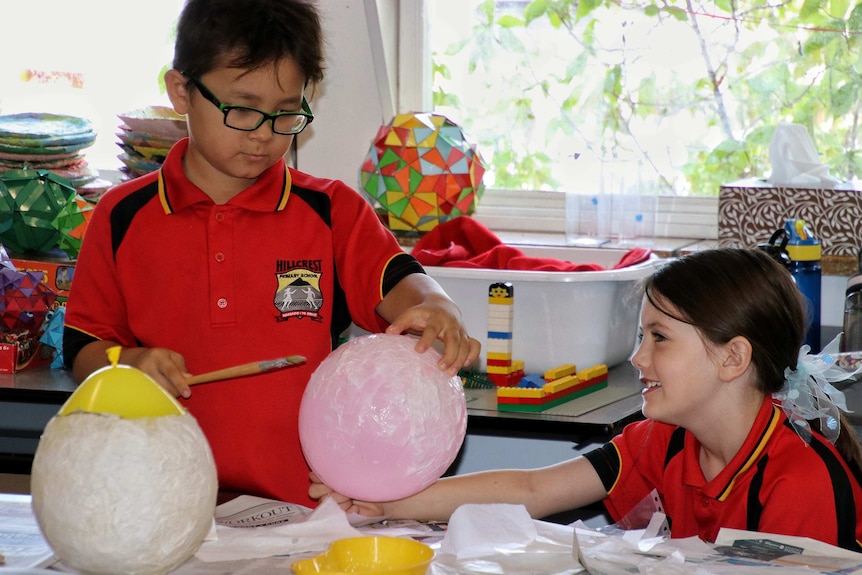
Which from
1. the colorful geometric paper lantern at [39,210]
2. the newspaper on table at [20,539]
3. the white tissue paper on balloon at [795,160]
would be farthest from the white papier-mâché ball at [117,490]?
the white tissue paper on balloon at [795,160]

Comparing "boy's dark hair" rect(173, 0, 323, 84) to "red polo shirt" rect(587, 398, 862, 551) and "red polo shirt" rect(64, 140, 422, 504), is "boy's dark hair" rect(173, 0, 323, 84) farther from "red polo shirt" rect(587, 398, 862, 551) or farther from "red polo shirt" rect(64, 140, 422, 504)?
"red polo shirt" rect(587, 398, 862, 551)

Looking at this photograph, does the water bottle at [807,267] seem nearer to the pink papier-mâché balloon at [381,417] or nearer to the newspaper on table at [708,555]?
the newspaper on table at [708,555]

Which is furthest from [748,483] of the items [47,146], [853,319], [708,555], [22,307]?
[47,146]

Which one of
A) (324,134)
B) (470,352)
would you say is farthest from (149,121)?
(470,352)

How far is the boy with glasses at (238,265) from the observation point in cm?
129

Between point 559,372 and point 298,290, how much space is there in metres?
0.54

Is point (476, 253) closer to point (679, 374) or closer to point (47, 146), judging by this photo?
point (679, 374)

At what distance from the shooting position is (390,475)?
102 cm

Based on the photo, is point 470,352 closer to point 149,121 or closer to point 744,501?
point 744,501

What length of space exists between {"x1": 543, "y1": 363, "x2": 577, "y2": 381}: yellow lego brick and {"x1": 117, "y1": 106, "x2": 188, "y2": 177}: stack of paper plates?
1004 millimetres

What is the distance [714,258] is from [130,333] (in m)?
A: 0.80

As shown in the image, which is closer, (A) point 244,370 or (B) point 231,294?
(A) point 244,370

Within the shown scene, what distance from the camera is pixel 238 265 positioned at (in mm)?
1380

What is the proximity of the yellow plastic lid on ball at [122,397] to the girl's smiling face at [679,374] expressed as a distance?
0.69 meters
